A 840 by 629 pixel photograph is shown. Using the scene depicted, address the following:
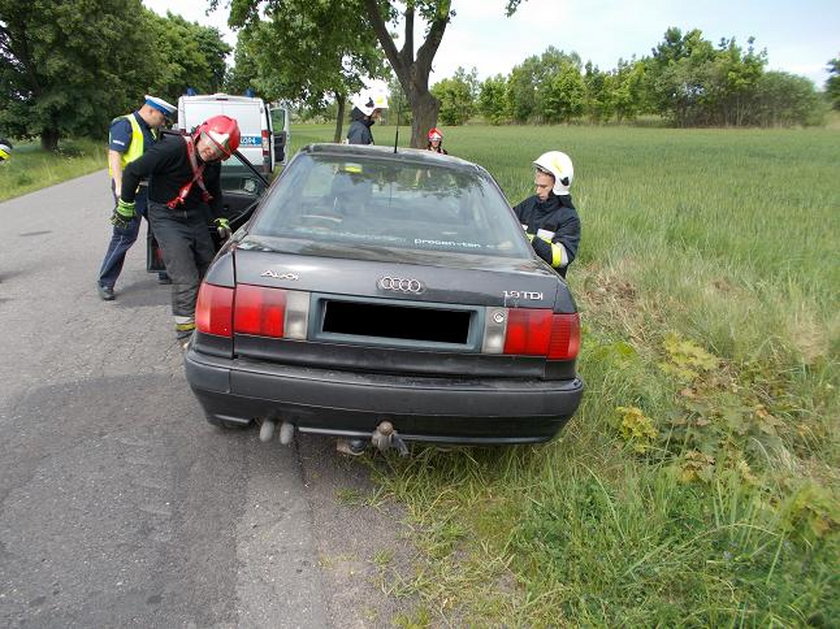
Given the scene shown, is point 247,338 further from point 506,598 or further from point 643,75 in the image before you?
point 643,75

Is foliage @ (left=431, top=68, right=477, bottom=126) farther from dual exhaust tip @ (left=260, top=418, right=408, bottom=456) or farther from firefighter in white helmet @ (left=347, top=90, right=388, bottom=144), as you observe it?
dual exhaust tip @ (left=260, top=418, right=408, bottom=456)

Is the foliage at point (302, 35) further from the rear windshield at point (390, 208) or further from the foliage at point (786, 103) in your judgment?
the foliage at point (786, 103)

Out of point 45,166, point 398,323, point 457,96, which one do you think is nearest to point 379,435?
point 398,323

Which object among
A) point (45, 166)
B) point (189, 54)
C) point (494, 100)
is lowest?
point (45, 166)

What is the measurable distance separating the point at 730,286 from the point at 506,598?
4066 millimetres

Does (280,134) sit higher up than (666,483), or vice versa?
(280,134)

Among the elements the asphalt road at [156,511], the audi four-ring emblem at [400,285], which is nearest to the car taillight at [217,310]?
the audi four-ring emblem at [400,285]

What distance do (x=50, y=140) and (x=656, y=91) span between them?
7370cm

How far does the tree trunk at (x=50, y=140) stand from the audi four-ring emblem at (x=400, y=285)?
34.0 m

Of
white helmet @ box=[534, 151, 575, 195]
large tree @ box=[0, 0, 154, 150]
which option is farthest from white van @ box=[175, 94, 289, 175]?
large tree @ box=[0, 0, 154, 150]

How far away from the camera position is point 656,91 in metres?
79.2

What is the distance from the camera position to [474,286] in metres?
2.38

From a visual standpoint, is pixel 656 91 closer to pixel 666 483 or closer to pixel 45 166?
pixel 45 166

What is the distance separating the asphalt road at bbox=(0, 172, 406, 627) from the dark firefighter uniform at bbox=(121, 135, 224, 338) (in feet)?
1.99
